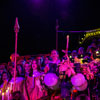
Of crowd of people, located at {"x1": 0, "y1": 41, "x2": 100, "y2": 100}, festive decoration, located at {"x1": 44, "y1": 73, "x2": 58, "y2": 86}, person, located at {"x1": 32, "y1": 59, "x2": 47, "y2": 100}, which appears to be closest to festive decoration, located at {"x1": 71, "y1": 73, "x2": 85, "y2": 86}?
crowd of people, located at {"x1": 0, "y1": 41, "x2": 100, "y2": 100}

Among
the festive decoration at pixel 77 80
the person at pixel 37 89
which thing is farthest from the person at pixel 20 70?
the festive decoration at pixel 77 80

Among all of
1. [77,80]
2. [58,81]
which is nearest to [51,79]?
[58,81]

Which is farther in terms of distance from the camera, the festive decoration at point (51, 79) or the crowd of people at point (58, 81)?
the crowd of people at point (58, 81)

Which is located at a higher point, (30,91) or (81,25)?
(81,25)

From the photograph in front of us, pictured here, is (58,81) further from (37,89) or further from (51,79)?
(37,89)

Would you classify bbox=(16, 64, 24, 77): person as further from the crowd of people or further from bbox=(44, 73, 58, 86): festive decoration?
bbox=(44, 73, 58, 86): festive decoration

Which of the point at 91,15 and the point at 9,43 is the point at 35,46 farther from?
the point at 91,15

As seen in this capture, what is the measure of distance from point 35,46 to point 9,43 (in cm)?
249

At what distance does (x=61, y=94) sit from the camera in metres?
3.16

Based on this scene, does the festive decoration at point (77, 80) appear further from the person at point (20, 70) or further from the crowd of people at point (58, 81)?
the person at point (20, 70)

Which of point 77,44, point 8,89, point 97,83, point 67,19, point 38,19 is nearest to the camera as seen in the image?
point 8,89

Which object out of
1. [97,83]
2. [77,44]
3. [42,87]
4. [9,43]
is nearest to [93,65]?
[97,83]

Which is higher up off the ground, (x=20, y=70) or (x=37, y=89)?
(x=20, y=70)

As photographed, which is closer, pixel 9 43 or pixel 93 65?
pixel 93 65
